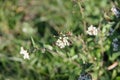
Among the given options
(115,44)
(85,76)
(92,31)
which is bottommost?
(85,76)

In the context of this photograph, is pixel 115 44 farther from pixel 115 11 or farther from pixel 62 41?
pixel 62 41

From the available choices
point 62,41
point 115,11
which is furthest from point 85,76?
point 115,11

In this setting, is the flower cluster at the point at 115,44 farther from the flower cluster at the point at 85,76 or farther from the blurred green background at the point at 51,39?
the flower cluster at the point at 85,76

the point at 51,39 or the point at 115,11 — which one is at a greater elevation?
the point at 115,11

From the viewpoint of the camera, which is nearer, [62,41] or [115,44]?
[62,41]

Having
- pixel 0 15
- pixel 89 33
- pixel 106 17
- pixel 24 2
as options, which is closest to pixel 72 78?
pixel 89 33

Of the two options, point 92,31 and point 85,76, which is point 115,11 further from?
point 85,76

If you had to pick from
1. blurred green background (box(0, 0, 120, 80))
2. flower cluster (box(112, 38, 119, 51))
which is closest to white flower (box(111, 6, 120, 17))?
blurred green background (box(0, 0, 120, 80))

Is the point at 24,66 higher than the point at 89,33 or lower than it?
lower

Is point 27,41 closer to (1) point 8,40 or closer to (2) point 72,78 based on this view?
(1) point 8,40
